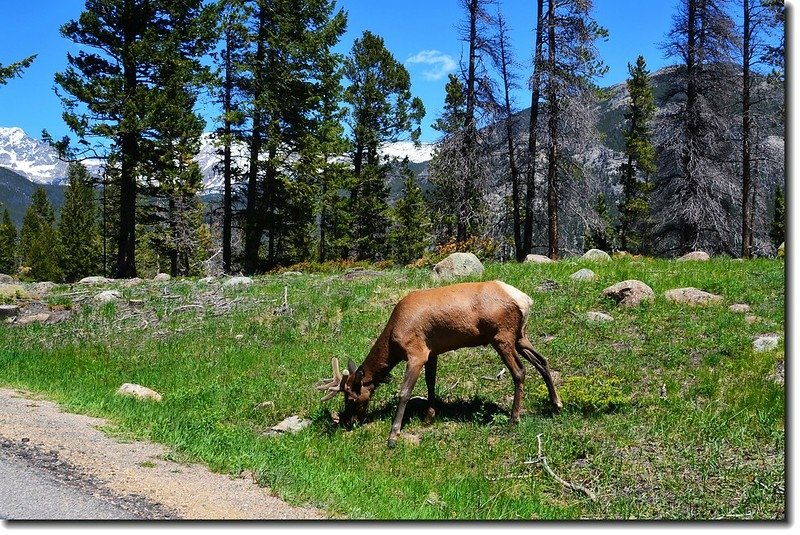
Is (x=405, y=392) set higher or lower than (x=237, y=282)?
lower

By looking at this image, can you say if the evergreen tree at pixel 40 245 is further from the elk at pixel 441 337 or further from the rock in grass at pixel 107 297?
the elk at pixel 441 337

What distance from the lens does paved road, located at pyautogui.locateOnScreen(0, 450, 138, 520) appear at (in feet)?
15.2

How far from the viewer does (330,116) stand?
3041 centimetres

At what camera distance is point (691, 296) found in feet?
39.8

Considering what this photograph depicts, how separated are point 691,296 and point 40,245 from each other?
3088 inches

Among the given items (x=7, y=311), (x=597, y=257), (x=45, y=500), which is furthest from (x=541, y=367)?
(x=7, y=311)

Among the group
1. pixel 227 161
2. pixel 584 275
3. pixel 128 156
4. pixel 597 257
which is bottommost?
pixel 584 275

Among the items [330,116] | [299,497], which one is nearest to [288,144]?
[330,116]

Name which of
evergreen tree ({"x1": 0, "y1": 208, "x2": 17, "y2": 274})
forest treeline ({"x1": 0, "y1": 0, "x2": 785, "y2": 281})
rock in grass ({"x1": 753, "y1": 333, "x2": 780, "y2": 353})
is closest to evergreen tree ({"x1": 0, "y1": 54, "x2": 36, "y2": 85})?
forest treeline ({"x1": 0, "y1": 0, "x2": 785, "y2": 281})

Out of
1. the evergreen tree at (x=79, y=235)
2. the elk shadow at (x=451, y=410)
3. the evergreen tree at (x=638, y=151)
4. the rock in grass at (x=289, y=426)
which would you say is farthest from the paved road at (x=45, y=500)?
the evergreen tree at (x=79, y=235)

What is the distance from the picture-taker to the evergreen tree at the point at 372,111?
3784 cm

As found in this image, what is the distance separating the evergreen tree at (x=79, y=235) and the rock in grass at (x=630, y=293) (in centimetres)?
6459

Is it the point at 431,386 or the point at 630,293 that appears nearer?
the point at 431,386

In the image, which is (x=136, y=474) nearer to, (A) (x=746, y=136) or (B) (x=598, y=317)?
(B) (x=598, y=317)
